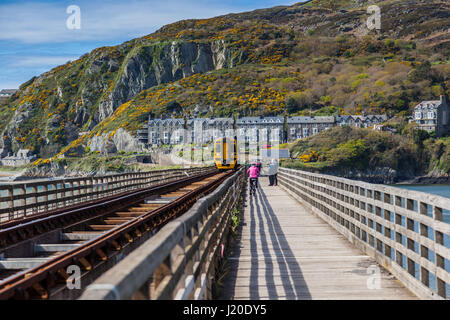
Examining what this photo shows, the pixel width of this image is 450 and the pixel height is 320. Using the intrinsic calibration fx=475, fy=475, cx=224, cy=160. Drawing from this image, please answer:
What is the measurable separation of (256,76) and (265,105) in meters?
32.5

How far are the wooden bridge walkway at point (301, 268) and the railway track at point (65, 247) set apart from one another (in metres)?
1.81

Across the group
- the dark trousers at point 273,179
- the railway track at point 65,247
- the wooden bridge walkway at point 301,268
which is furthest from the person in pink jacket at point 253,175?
the dark trousers at point 273,179

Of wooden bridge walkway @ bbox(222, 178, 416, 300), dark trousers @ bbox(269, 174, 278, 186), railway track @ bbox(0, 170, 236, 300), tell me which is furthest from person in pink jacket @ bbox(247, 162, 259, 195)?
dark trousers @ bbox(269, 174, 278, 186)

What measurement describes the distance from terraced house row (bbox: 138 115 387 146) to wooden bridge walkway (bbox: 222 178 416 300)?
120953mm

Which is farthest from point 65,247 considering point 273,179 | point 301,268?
point 273,179

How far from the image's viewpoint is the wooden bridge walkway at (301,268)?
617cm

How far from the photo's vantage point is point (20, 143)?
656ft

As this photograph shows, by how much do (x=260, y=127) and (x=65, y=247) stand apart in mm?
132843

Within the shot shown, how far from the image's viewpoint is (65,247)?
7.49m

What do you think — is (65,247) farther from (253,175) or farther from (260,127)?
(260,127)

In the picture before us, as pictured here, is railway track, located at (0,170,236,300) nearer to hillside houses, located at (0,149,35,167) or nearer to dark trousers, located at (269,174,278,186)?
dark trousers, located at (269,174,278,186)

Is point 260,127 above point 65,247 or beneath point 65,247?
above

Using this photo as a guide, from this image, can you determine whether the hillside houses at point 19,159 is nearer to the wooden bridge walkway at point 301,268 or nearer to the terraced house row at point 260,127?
the terraced house row at point 260,127
